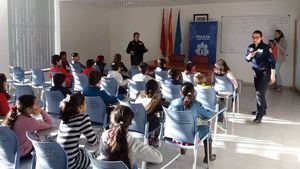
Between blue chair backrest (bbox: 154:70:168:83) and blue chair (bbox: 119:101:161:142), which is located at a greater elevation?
blue chair backrest (bbox: 154:70:168:83)

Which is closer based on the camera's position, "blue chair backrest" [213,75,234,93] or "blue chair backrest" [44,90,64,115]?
"blue chair backrest" [44,90,64,115]

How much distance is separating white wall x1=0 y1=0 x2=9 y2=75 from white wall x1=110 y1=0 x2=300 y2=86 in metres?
5.03

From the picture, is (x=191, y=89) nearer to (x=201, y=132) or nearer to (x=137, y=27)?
(x=201, y=132)

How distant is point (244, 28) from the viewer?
1008 centimetres

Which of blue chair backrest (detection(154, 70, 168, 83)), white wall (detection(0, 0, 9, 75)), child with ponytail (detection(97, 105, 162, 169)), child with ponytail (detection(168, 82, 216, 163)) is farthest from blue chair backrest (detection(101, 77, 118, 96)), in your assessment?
white wall (detection(0, 0, 9, 75))

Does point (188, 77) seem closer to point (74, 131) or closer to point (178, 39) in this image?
point (74, 131)

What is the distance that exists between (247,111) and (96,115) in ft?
12.7

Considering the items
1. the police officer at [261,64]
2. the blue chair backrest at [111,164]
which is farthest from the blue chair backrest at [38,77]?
the blue chair backrest at [111,164]

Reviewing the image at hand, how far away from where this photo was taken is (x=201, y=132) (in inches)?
135

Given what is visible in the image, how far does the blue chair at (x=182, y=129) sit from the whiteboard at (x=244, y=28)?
7.44 m

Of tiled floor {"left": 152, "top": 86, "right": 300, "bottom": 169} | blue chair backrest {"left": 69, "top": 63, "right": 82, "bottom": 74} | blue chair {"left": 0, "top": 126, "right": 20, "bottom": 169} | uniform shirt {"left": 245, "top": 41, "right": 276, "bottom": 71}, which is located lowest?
tiled floor {"left": 152, "top": 86, "right": 300, "bottom": 169}

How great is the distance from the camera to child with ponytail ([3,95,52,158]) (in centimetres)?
270

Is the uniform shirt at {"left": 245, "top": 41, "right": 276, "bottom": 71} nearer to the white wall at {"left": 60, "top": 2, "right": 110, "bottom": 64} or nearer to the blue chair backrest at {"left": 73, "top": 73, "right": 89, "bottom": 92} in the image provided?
the blue chair backrest at {"left": 73, "top": 73, "right": 89, "bottom": 92}

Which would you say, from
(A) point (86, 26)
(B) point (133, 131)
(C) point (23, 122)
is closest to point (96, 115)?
(B) point (133, 131)
